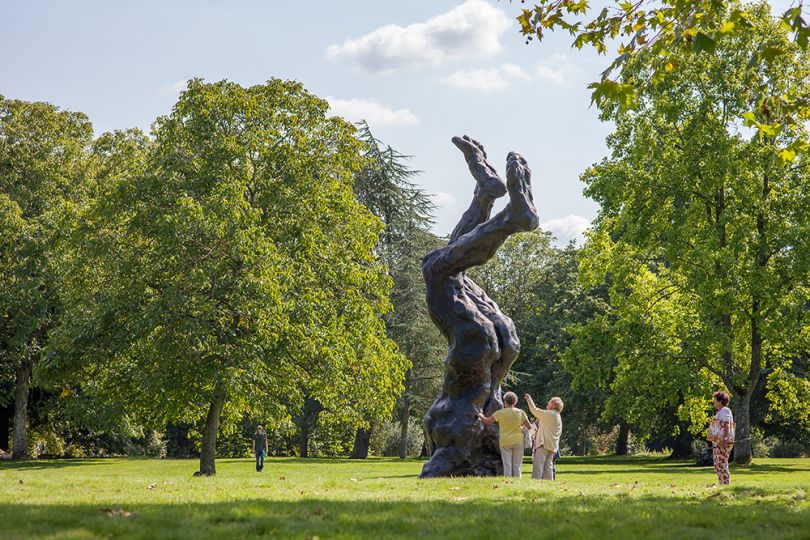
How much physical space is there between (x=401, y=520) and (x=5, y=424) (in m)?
39.4

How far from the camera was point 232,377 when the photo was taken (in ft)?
75.9

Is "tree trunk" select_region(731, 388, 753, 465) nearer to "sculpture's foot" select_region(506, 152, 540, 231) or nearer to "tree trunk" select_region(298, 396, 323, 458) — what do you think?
"sculpture's foot" select_region(506, 152, 540, 231)

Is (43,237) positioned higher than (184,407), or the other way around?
(43,237)

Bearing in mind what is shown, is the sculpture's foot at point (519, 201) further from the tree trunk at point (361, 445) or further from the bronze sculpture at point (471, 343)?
the tree trunk at point (361, 445)

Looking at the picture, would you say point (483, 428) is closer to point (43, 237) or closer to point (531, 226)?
point (531, 226)

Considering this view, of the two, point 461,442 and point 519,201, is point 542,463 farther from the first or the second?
point 519,201

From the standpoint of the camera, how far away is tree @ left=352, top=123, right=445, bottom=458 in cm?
4322

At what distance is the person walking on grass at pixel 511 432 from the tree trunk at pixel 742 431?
18.3m

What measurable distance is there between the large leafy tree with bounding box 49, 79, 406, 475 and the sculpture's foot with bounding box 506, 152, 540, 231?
9.12 metres

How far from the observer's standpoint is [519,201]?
666 inches

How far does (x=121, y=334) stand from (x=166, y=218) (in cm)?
360

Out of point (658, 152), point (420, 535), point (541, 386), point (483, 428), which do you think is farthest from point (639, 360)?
point (420, 535)

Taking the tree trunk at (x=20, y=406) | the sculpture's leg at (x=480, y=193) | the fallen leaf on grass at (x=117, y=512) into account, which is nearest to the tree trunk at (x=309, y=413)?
the tree trunk at (x=20, y=406)

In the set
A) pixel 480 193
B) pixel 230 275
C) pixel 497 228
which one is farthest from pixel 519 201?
pixel 230 275
